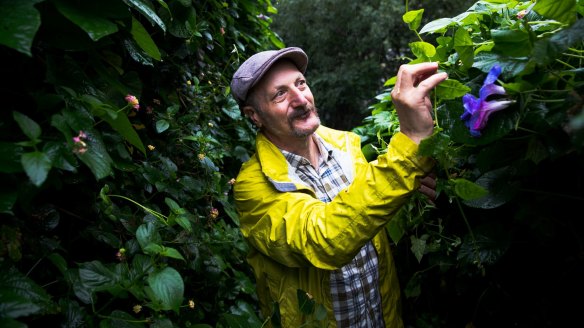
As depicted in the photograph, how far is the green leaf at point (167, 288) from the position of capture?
3.82 feet

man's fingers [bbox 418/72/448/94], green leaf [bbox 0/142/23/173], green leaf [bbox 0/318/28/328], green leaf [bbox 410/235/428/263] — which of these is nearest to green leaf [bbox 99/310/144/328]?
green leaf [bbox 0/318/28/328]

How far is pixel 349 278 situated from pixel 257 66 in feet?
3.07

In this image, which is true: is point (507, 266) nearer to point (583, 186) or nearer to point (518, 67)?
point (583, 186)

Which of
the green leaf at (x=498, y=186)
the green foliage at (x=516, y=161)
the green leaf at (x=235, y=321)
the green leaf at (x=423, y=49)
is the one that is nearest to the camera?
the green foliage at (x=516, y=161)

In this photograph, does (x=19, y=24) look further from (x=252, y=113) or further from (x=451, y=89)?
(x=252, y=113)

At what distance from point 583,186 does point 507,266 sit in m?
0.33

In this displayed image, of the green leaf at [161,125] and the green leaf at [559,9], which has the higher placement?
the green leaf at [559,9]

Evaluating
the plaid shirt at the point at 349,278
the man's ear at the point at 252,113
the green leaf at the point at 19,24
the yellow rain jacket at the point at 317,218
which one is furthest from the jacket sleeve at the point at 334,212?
the green leaf at the point at 19,24

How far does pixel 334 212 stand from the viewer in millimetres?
1387

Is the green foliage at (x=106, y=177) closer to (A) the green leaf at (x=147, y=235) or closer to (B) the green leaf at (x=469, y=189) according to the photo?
(A) the green leaf at (x=147, y=235)

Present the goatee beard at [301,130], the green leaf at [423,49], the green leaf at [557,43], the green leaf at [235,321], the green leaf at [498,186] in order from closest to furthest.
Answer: the green leaf at [557,43]
the green leaf at [498,186]
the green leaf at [423,49]
the green leaf at [235,321]
the goatee beard at [301,130]

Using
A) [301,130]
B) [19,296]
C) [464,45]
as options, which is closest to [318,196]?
[301,130]

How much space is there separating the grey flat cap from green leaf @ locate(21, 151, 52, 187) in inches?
48.0

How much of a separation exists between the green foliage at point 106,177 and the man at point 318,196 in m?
0.23
